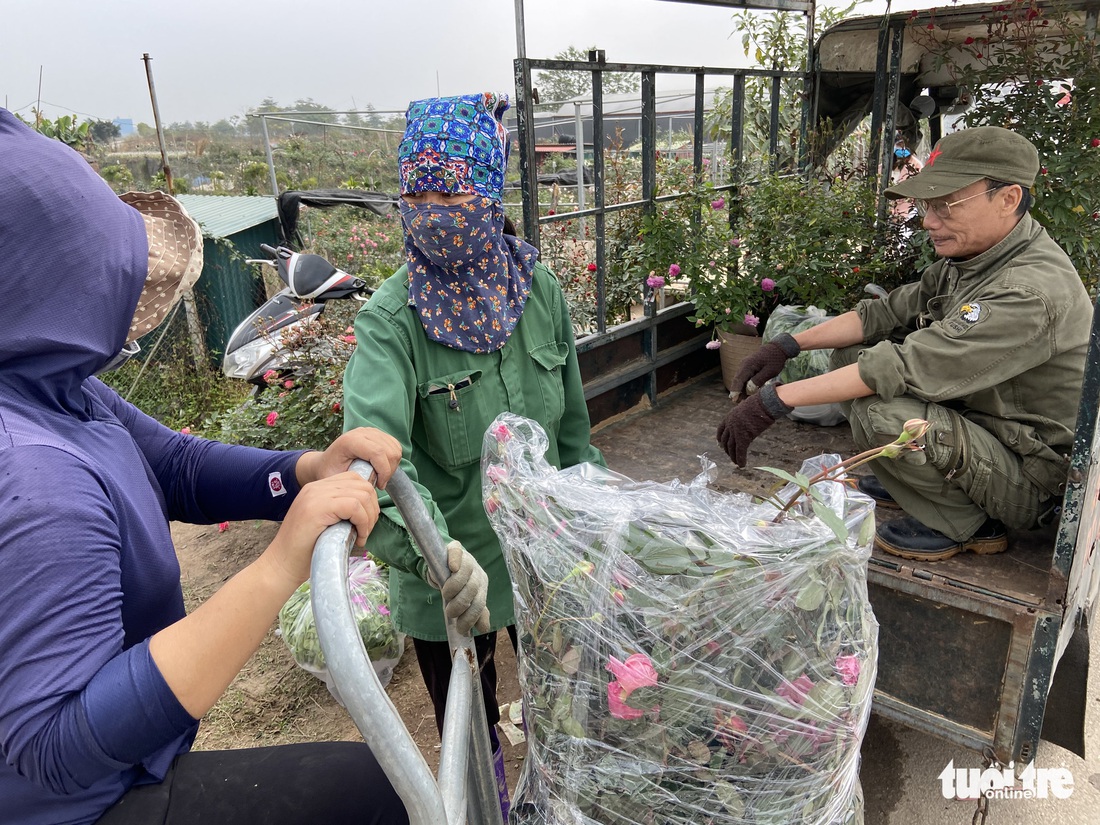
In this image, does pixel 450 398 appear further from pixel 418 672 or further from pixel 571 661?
pixel 418 672

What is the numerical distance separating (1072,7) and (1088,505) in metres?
2.97

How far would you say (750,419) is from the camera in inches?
91.8

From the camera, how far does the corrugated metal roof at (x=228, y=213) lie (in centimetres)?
708

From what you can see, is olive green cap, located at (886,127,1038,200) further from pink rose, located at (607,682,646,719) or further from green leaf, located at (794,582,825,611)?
pink rose, located at (607,682,646,719)

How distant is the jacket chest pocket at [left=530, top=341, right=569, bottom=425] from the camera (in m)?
1.89

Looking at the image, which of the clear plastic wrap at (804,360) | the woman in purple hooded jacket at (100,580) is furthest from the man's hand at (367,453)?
the clear plastic wrap at (804,360)

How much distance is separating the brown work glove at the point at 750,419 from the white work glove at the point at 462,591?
1385mm

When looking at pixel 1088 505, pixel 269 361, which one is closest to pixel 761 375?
pixel 1088 505

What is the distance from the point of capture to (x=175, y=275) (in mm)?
1373

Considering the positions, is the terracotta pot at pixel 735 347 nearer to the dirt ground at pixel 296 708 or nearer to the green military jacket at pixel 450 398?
the dirt ground at pixel 296 708

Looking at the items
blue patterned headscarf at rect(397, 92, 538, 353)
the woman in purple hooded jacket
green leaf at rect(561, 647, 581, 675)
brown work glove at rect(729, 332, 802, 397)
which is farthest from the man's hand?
brown work glove at rect(729, 332, 802, 397)

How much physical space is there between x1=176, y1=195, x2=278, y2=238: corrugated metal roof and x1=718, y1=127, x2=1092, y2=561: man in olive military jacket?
6.08m

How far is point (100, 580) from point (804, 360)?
9.83 feet

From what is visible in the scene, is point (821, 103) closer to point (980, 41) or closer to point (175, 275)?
point (980, 41)
